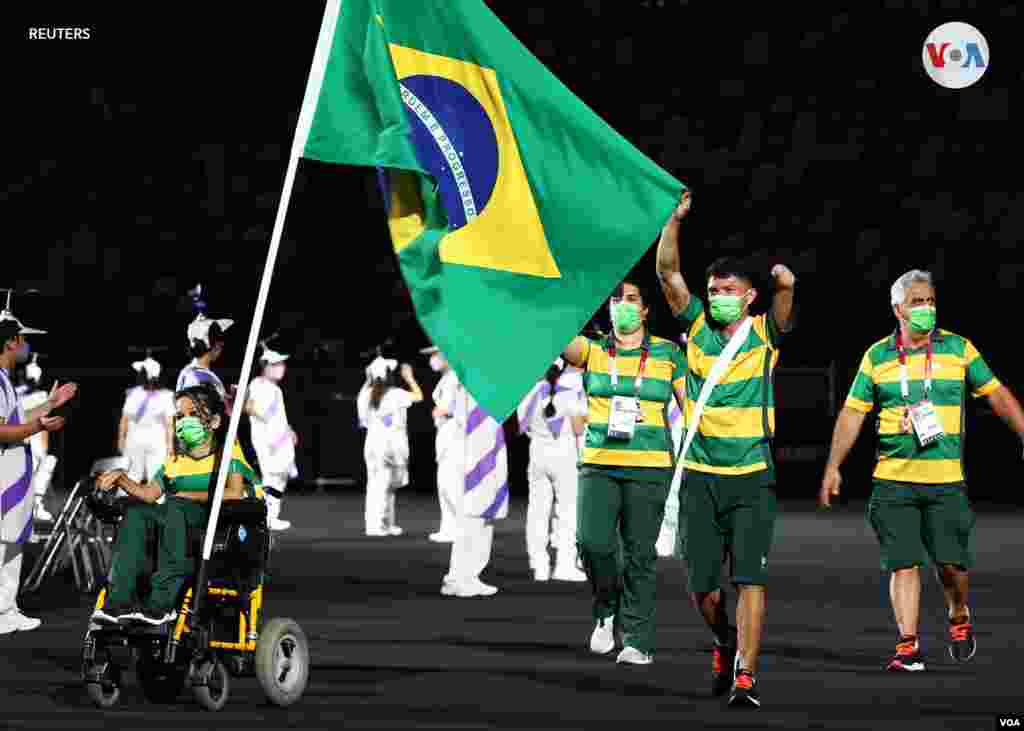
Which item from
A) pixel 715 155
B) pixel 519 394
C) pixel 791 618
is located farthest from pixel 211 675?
pixel 715 155

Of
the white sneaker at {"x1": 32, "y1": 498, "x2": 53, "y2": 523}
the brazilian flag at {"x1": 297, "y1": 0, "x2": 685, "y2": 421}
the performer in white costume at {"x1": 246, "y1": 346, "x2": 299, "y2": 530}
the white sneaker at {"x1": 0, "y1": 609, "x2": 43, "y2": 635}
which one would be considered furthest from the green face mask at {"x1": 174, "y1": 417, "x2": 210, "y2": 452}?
the white sneaker at {"x1": 32, "y1": 498, "x2": 53, "y2": 523}

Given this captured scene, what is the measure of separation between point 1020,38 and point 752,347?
3212cm

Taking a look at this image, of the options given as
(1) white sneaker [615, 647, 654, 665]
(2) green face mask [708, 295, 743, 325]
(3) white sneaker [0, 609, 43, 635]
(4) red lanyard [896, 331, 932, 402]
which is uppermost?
(2) green face mask [708, 295, 743, 325]

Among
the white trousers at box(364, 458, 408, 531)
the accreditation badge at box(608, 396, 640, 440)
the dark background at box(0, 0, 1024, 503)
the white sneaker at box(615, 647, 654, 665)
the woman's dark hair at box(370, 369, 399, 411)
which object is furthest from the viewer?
the dark background at box(0, 0, 1024, 503)

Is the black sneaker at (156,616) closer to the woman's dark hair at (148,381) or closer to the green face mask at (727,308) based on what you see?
the green face mask at (727,308)

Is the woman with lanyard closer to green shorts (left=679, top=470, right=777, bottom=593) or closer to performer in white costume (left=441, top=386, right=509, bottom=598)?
green shorts (left=679, top=470, right=777, bottom=593)

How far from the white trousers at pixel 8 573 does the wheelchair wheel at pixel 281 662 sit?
3901 millimetres

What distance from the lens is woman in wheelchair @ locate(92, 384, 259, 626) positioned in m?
10.7

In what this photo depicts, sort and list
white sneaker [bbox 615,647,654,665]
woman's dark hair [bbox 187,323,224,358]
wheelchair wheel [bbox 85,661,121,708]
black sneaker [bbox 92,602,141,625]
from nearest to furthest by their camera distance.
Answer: black sneaker [bbox 92,602,141,625] < wheelchair wheel [bbox 85,661,121,708] < white sneaker [bbox 615,647,654,665] < woman's dark hair [bbox 187,323,224,358]

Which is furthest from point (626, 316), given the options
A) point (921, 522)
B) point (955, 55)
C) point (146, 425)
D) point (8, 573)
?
point (955, 55)

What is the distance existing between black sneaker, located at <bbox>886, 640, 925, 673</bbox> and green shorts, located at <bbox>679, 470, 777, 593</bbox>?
1.62 meters

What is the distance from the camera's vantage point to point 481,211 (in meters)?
10.5

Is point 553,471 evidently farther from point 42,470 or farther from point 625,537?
point 42,470

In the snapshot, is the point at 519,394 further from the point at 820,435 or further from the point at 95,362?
the point at 95,362
